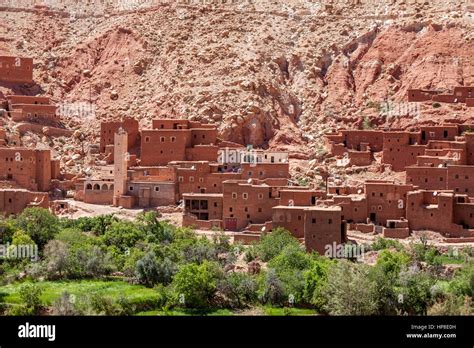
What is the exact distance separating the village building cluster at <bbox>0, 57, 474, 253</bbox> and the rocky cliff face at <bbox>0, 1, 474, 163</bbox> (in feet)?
8.57

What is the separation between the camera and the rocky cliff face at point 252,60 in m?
46.1

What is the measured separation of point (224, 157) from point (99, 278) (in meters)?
9.63

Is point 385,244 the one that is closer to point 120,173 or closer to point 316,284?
point 316,284

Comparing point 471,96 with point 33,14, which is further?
point 33,14

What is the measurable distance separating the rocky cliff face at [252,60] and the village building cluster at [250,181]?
8.57 feet

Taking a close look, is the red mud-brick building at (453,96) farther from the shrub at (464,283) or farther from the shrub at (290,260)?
the shrub at (290,260)

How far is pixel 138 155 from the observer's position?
4162 centimetres

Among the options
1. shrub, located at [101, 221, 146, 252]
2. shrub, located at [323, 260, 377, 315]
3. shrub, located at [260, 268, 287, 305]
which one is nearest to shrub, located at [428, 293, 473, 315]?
shrub, located at [323, 260, 377, 315]

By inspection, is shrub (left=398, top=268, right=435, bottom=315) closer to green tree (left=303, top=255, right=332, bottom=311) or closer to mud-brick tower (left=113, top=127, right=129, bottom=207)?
green tree (left=303, top=255, right=332, bottom=311)

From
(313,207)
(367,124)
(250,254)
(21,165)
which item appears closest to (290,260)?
(250,254)

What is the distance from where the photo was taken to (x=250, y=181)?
37000 mm

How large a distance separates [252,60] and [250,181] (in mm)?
13905
